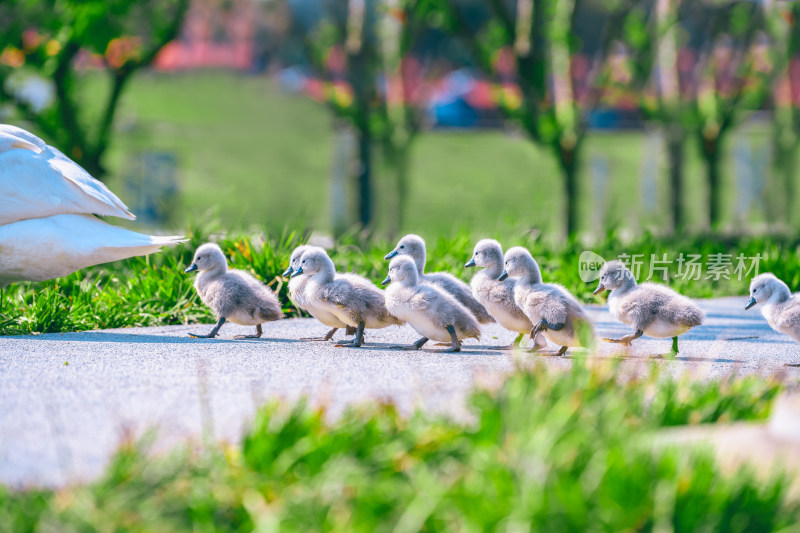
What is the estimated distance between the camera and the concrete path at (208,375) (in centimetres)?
365

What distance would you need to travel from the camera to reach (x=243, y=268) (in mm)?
7789

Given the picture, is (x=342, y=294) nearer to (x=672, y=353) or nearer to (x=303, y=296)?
(x=303, y=296)

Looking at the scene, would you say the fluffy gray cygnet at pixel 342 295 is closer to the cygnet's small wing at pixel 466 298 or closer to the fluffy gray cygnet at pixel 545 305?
the cygnet's small wing at pixel 466 298

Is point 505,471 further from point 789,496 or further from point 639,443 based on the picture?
point 789,496

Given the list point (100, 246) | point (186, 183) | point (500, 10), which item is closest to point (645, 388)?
point (100, 246)

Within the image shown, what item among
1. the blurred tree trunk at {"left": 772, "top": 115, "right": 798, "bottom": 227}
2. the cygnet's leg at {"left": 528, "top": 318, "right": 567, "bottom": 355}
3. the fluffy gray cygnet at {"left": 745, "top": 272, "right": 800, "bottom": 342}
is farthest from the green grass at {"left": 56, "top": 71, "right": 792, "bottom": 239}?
the fluffy gray cygnet at {"left": 745, "top": 272, "right": 800, "bottom": 342}

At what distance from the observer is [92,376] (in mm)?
4828

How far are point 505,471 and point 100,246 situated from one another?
410cm

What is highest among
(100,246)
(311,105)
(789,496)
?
(311,105)

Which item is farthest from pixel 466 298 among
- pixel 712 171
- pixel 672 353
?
pixel 712 171

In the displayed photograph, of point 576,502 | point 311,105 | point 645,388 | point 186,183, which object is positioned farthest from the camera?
point 311,105

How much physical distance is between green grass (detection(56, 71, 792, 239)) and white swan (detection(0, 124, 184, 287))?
8325 mm

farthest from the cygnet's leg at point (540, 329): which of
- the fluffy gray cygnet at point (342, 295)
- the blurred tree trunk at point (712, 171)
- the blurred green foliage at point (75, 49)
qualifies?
the blurred tree trunk at point (712, 171)

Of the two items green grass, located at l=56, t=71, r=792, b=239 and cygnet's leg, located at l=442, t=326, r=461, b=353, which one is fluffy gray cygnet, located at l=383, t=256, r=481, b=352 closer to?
cygnet's leg, located at l=442, t=326, r=461, b=353
